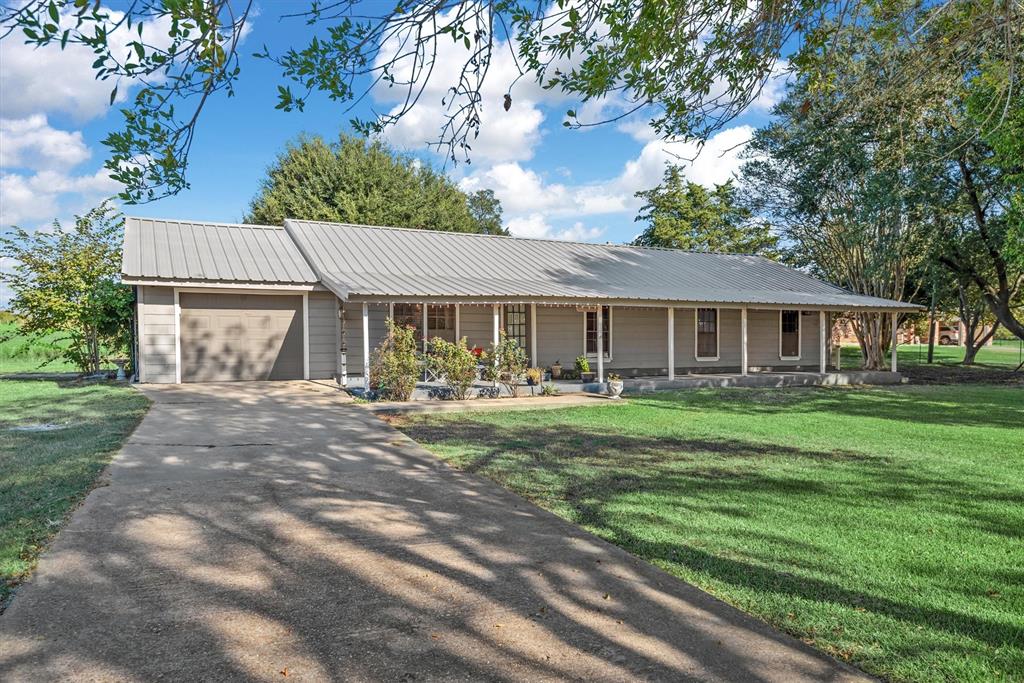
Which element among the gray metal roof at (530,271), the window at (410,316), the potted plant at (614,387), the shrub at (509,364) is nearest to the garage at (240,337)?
the gray metal roof at (530,271)

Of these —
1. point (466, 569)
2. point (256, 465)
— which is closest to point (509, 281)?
point (256, 465)

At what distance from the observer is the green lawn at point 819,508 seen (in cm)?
328

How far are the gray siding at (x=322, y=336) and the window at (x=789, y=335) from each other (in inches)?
549

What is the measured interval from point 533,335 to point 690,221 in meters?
21.5

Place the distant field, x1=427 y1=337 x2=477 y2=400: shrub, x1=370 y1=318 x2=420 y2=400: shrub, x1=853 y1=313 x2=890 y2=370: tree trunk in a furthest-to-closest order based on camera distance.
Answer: the distant field → x1=853 y1=313 x2=890 y2=370: tree trunk → x1=427 y1=337 x2=477 y2=400: shrub → x1=370 y1=318 x2=420 y2=400: shrub

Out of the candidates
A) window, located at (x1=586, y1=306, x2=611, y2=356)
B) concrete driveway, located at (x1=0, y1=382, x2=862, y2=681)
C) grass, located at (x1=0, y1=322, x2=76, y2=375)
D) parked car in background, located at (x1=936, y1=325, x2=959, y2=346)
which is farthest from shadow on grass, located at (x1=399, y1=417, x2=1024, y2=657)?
parked car in background, located at (x1=936, y1=325, x2=959, y2=346)

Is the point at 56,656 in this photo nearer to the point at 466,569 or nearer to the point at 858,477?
the point at 466,569

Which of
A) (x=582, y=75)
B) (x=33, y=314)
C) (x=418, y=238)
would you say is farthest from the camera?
(x=418, y=238)

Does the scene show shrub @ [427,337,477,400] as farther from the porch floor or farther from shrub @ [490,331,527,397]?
shrub @ [490,331,527,397]

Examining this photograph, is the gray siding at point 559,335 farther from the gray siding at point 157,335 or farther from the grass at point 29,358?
the grass at point 29,358

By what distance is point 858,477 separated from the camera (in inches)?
268

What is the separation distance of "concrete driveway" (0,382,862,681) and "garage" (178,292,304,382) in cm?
1000

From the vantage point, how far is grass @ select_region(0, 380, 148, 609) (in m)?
4.28

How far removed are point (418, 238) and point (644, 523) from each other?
15.9 m
